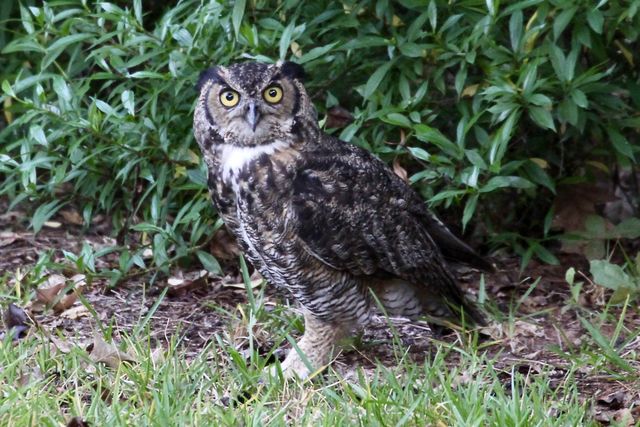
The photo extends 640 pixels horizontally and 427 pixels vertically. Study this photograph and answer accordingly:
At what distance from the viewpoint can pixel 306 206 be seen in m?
4.39

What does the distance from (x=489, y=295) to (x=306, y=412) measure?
6.90 feet

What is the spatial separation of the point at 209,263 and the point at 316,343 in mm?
1029

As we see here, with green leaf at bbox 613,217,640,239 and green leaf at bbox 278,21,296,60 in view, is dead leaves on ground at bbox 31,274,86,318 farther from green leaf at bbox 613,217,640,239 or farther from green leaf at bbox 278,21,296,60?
green leaf at bbox 613,217,640,239

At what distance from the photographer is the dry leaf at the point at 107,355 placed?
4223mm

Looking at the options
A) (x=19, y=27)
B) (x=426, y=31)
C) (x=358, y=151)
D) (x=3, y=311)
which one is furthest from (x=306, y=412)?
(x=19, y=27)

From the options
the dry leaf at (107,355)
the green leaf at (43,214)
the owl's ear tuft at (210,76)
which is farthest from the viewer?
the green leaf at (43,214)

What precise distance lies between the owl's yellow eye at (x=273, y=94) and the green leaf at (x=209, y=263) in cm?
131

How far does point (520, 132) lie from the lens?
5586 millimetres

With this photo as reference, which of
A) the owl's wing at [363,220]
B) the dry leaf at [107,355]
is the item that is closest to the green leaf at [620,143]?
the owl's wing at [363,220]

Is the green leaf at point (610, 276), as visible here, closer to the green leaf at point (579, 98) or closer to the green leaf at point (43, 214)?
the green leaf at point (579, 98)

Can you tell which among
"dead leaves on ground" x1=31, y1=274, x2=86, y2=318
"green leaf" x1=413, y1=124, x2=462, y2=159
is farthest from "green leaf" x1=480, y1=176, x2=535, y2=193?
"dead leaves on ground" x1=31, y1=274, x2=86, y2=318

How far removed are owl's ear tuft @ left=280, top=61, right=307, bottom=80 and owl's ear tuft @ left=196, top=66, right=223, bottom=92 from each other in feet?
0.81

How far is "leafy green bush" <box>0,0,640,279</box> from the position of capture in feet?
16.0

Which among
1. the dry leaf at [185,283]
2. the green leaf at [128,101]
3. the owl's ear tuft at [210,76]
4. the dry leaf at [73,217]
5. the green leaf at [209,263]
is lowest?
the dry leaf at [73,217]
